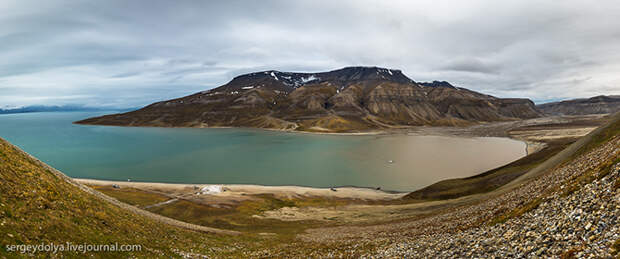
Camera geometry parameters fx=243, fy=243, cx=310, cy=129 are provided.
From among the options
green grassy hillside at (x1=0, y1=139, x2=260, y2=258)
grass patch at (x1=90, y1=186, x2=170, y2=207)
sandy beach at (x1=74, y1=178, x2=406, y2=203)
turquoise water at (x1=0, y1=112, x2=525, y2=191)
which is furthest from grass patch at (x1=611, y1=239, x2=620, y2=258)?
turquoise water at (x1=0, y1=112, x2=525, y2=191)

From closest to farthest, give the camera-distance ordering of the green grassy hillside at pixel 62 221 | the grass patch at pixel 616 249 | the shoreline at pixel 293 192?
the grass patch at pixel 616 249
the green grassy hillside at pixel 62 221
the shoreline at pixel 293 192

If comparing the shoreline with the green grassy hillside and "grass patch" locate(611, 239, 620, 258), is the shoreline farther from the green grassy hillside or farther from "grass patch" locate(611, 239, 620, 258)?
"grass patch" locate(611, 239, 620, 258)

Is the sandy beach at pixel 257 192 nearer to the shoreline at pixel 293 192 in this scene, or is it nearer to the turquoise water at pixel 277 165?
the shoreline at pixel 293 192

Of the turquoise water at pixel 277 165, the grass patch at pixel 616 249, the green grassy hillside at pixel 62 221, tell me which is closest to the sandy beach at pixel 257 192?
the turquoise water at pixel 277 165

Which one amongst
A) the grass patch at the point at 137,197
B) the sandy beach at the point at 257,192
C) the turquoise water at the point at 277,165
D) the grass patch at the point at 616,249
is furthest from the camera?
the turquoise water at the point at 277,165

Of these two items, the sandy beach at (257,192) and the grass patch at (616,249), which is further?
the sandy beach at (257,192)

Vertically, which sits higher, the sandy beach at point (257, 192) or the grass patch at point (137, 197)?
the grass patch at point (137, 197)

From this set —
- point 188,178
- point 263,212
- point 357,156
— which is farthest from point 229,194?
→ point 357,156

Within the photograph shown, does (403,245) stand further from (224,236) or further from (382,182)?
(382,182)

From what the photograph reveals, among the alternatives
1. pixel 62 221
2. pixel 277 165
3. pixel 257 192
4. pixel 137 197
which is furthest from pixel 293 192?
pixel 62 221

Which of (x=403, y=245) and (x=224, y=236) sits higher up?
(x=403, y=245)

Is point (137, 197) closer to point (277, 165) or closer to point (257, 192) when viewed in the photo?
point (257, 192)
